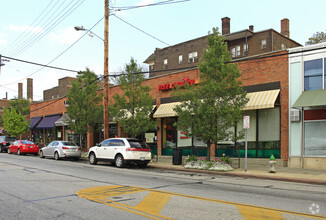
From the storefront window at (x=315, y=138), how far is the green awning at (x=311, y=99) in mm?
1409

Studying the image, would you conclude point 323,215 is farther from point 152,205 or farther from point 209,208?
point 152,205

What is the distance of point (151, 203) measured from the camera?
712 cm

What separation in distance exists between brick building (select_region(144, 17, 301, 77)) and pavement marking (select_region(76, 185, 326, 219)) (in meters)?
26.1

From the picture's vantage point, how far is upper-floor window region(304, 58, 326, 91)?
1505cm

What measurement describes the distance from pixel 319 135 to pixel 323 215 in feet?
32.1

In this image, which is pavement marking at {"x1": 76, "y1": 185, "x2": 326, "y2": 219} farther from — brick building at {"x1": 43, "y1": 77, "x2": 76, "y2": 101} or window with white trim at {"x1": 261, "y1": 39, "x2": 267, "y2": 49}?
brick building at {"x1": 43, "y1": 77, "x2": 76, "y2": 101}

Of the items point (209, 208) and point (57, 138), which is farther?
point (57, 138)

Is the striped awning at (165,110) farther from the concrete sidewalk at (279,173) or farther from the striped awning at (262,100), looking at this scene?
the striped awning at (262,100)

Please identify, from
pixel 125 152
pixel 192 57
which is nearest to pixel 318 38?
pixel 192 57

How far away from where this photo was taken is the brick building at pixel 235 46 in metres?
40.2

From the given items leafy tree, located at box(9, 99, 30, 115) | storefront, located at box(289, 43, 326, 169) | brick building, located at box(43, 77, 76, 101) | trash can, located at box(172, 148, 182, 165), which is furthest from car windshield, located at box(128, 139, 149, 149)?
leafy tree, located at box(9, 99, 30, 115)

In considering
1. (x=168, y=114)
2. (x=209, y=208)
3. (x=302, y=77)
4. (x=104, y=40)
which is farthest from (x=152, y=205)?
(x=104, y=40)

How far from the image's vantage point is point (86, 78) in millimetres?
25141

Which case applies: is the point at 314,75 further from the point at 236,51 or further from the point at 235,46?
the point at 235,46
